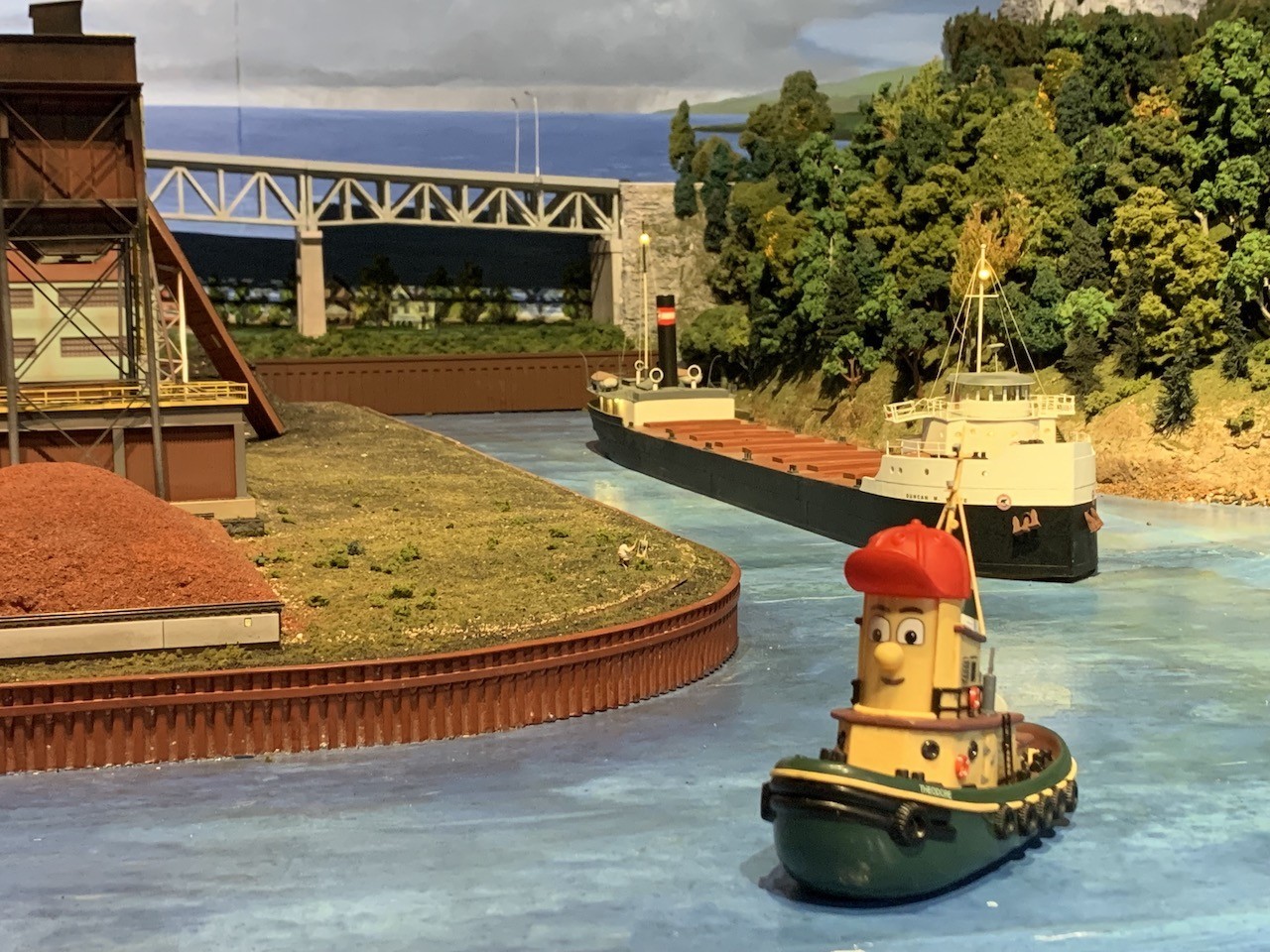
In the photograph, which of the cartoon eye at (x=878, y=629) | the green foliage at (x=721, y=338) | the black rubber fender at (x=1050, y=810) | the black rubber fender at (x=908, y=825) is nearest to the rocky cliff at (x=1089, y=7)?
the green foliage at (x=721, y=338)

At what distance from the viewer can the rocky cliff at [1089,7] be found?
4508 inches

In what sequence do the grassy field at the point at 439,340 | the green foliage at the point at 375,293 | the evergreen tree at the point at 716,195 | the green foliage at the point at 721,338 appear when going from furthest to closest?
1. the green foliage at the point at 375,293
2. the evergreen tree at the point at 716,195
3. the grassy field at the point at 439,340
4. the green foliage at the point at 721,338

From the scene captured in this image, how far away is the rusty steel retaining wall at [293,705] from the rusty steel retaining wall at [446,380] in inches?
2437

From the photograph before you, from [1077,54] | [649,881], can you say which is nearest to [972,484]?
[649,881]

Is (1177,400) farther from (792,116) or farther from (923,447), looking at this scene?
(792,116)

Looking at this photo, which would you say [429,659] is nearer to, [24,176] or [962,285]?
[24,176]

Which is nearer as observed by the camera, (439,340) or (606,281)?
(439,340)

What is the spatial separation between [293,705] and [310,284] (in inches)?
2558

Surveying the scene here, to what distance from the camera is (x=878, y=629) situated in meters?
19.3

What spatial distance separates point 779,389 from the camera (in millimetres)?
80500

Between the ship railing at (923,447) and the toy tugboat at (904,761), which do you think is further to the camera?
the ship railing at (923,447)

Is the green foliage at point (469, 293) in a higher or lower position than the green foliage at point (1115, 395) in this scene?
higher

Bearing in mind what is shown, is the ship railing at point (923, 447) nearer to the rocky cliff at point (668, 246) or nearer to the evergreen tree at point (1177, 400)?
the evergreen tree at point (1177, 400)

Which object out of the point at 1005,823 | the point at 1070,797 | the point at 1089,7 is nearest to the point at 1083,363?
the point at 1070,797
